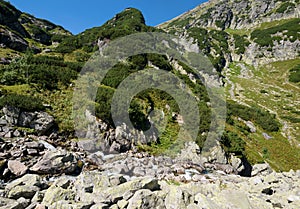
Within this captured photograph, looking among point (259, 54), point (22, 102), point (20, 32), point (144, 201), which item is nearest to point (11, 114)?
point (22, 102)

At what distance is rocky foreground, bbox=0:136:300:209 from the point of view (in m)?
7.79

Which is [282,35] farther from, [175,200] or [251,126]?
[175,200]

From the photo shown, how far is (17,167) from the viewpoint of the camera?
1084 cm

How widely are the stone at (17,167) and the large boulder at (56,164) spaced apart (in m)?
0.36

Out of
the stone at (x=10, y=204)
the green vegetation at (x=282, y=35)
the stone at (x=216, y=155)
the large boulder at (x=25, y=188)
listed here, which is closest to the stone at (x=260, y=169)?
the stone at (x=216, y=155)

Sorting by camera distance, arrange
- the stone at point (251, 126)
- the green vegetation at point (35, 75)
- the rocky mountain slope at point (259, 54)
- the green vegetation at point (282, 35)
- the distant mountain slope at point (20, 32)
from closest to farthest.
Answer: the green vegetation at point (35, 75)
the stone at point (251, 126)
the rocky mountain slope at point (259, 54)
the distant mountain slope at point (20, 32)
the green vegetation at point (282, 35)

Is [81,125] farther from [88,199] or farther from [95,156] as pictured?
[88,199]

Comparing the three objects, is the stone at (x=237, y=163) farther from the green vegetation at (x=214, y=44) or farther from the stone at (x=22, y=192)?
the green vegetation at (x=214, y=44)

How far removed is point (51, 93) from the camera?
19156mm

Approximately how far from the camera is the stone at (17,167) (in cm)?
1070

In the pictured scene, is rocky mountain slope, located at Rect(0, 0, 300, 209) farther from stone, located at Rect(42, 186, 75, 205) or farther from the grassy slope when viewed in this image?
the grassy slope

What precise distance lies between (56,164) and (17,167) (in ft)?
5.75

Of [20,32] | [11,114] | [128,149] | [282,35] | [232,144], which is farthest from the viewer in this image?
[282,35]

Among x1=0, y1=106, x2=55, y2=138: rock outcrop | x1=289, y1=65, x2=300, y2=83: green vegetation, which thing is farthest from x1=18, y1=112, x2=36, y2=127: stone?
x1=289, y1=65, x2=300, y2=83: green vegetation
